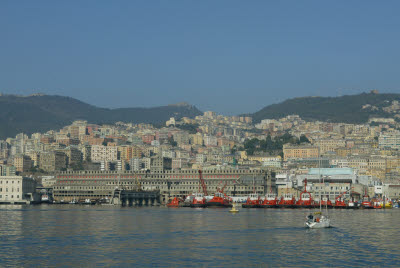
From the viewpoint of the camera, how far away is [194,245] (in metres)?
57.8

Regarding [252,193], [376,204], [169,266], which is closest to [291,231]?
[169,266]

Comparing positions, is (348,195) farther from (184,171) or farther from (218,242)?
(218,242)

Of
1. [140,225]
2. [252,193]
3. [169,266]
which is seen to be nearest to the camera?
[169,266]

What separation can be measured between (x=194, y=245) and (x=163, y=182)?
130m

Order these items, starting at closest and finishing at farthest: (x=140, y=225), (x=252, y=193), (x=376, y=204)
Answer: (x=140, y=225) < (x=376, y=204) < (x=252, y=193)

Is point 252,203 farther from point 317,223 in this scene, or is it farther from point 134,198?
point 317,223

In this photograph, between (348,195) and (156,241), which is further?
(348,195)

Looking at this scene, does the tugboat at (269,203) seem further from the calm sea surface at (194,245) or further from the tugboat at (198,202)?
the calm sea surface at (194,245)

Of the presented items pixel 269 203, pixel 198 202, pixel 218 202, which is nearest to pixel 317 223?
pixel 269 203

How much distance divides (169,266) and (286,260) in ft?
26.6

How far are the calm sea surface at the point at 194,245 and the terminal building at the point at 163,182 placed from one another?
330ft

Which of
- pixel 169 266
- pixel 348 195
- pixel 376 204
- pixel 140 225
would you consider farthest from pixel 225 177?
pixel 169 266

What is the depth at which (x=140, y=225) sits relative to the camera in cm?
7862

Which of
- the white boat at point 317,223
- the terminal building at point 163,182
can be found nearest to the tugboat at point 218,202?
the terminal building at point 163,182
